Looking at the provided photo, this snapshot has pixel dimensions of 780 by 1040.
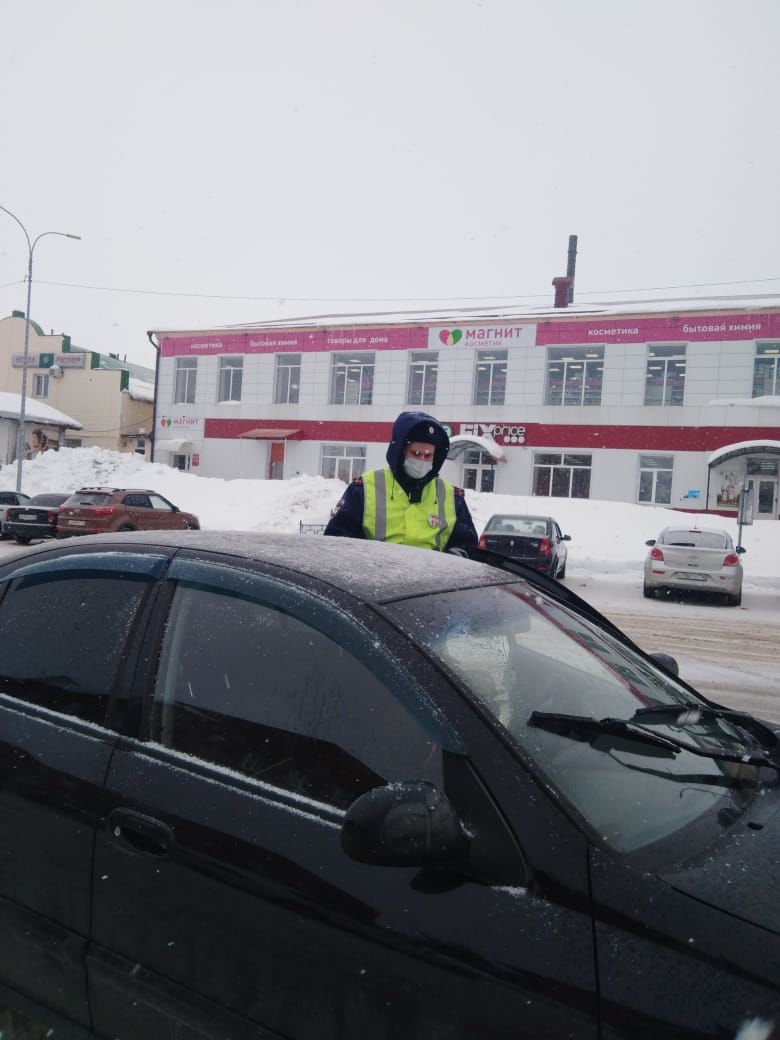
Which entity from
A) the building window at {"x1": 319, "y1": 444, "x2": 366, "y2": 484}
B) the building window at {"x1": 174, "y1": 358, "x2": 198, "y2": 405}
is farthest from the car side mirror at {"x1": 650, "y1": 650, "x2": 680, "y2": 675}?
the building window at {"x1": 174, "y1": 358, "x2": 198, "y2": 405}

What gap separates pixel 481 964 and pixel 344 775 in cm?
51

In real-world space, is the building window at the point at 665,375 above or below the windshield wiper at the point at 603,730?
above

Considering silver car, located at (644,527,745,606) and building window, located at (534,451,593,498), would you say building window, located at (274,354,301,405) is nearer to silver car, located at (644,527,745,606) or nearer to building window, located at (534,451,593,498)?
building window, located at (534,451,593,498)

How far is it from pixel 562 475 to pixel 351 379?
10.3m

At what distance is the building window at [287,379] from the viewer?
1417 inches

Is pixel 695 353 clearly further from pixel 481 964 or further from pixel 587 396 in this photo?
pixel 481 964

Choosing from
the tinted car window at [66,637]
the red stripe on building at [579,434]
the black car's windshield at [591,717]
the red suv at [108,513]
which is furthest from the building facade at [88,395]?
the black car's windshield at [591,717]

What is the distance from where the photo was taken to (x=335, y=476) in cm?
3447

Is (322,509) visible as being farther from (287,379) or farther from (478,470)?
(287,379)

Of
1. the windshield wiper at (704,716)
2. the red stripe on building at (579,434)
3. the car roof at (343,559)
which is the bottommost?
the windshield wiper at (704,716)

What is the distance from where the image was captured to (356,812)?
1.58 meters

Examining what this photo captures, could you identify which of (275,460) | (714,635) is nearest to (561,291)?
(275,460)

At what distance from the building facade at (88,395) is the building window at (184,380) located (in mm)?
6856

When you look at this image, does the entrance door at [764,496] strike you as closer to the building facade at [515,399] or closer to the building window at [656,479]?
the building facade at [515,399]
